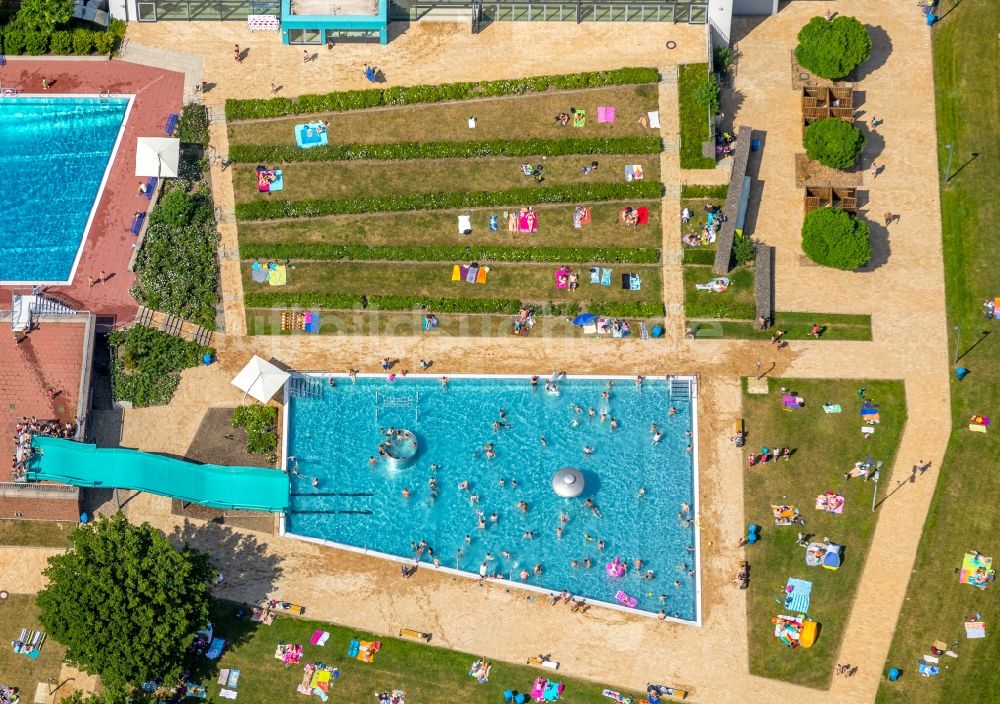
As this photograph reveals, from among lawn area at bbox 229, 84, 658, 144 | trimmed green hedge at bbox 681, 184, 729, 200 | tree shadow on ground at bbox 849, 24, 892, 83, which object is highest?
tree shadow on ground at bbox 849, 24, 892, 83

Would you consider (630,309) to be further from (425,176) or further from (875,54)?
(875,54)

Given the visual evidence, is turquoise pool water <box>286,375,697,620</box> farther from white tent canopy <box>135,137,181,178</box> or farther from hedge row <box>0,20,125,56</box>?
hedge row <box>0,20,125,56</box>

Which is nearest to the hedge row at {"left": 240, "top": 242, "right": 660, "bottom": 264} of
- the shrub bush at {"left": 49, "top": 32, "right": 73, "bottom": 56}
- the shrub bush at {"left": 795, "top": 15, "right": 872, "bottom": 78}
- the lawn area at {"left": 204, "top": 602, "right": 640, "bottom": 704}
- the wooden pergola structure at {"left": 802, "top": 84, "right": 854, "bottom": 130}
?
the wooden pergola structure at {"left": 802, "top": 84, "right": 854, "bottom": 130}

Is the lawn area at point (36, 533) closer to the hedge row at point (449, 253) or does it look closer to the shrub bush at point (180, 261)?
the shrub bush at point (180, 261)

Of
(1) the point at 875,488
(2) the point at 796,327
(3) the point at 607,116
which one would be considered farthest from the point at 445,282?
(1) the point at 875,488

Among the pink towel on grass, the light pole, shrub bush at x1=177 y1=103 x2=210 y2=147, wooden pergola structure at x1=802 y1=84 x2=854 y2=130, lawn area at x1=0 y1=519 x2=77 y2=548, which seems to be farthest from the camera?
shrub bush at x1=177 y1=103 x2=210 y2=147

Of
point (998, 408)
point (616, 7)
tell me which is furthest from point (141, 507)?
point (998, 408)

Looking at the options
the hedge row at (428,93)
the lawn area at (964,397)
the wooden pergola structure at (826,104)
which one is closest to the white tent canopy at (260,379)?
the hedge row at (428,93)
